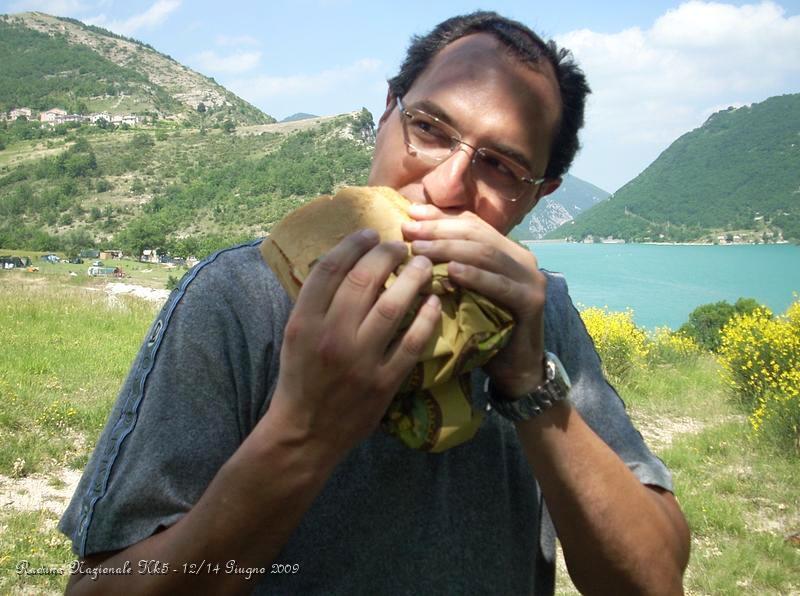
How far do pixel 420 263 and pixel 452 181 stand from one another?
1.53 feet

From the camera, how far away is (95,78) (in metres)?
113

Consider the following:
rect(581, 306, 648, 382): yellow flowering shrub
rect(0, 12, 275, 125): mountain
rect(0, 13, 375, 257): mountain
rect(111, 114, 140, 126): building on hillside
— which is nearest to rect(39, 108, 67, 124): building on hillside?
rect(0, 13, 375, 257): mountain

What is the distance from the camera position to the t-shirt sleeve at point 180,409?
3.47 feet

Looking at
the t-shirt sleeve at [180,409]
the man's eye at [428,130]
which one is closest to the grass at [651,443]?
the t-shirt sleeve at [180,409]

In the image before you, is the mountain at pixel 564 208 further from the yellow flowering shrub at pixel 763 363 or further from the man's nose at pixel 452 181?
the man's nose at pixel 452 181

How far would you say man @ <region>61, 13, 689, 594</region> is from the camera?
1.00 metres

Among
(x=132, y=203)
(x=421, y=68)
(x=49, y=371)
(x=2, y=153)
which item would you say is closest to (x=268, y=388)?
(x=421, y=68)

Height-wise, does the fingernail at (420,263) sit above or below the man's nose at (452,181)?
below

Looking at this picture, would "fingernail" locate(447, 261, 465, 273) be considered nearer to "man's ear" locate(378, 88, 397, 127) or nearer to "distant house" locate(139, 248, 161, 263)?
"man's ear" locate(378, 88, 397, 127)

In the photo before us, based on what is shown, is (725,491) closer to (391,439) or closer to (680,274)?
(391,439)

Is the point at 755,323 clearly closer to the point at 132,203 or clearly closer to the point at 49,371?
the point at 49,371

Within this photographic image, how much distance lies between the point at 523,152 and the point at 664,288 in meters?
38.6

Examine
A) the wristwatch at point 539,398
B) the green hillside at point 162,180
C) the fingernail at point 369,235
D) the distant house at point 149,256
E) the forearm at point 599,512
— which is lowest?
the distant house at point 149,256

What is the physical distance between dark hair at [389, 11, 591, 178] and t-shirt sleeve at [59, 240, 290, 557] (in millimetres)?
878
